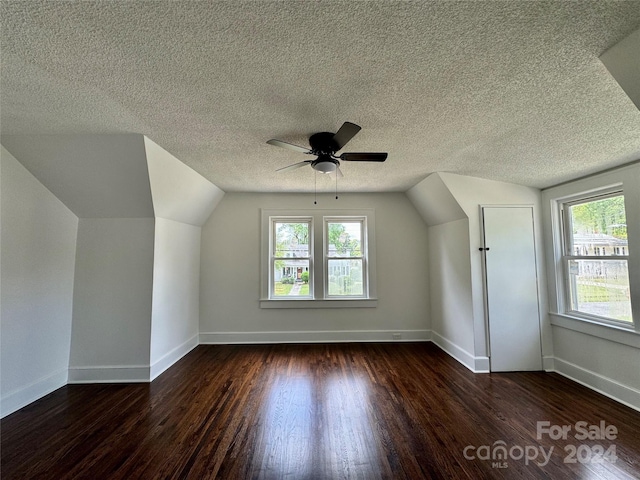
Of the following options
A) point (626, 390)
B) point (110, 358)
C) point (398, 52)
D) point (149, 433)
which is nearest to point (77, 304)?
point (110, 358)

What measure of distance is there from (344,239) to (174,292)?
2.66 metres

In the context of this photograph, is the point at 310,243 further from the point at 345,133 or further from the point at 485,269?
the point at 345,133

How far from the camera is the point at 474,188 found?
334cm

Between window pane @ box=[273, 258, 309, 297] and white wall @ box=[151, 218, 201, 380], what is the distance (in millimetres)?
1243

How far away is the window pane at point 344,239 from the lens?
14.9 ft

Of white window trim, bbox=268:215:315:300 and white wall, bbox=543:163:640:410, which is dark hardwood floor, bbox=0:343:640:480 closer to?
white wall, bbox=543:163:640:410

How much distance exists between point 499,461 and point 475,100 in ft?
8.03

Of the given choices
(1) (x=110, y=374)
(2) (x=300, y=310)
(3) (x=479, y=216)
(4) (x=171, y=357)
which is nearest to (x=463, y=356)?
(3) (x=479, y=216)

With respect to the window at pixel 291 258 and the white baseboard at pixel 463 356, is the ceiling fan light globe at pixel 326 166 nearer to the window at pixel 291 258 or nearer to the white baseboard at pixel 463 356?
the window at pixel 291 258

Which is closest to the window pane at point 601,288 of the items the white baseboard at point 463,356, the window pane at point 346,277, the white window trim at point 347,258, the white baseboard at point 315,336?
the white baseboard at point 463,356

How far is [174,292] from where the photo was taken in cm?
350

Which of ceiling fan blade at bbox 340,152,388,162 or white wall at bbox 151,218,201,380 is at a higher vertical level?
ceiling fan blade at bbox 340,152,388,162

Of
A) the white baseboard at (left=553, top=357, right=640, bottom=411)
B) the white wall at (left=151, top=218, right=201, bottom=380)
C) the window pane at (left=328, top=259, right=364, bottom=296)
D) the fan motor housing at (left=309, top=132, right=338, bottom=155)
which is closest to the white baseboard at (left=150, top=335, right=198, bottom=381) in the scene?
the white wall at (left=151, top=218, right=201, bottom=380)

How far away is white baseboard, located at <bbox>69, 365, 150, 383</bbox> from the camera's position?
2.92 m
